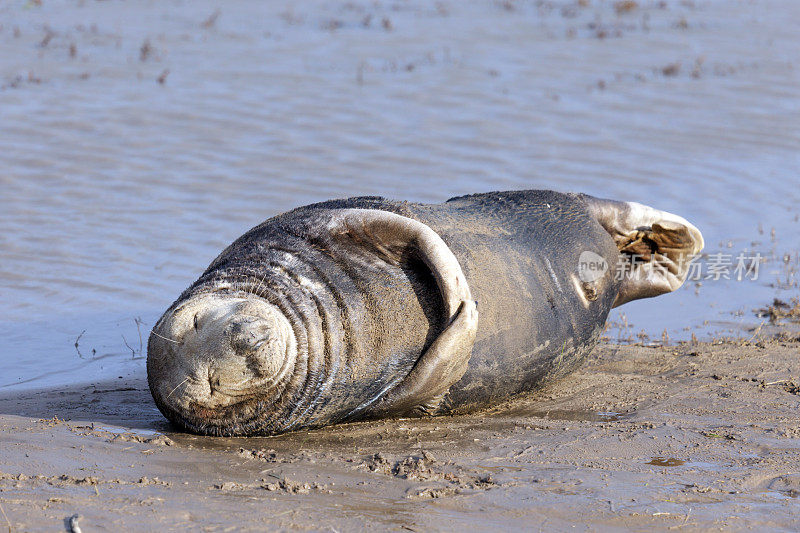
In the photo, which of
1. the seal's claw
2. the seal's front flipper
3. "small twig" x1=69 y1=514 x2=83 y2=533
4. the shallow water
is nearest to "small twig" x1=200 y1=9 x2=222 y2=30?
the shallow water

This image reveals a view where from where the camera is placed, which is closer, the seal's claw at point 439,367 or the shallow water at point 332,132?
the seal's claw at point 439,367

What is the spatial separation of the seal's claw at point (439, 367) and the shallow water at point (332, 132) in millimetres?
2074

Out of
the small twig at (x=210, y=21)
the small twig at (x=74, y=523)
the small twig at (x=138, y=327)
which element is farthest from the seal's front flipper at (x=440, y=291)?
the small twig at (x=210, y=21)

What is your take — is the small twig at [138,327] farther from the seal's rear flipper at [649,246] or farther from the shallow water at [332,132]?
the seal's rear flipper at [649,246]

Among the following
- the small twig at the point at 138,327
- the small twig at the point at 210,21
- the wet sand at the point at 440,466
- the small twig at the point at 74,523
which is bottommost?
the small twig at the point at 138,327

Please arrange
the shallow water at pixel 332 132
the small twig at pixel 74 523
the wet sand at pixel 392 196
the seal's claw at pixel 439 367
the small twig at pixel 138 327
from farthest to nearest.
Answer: the shallow water at pixel 332 132, the small twig at pixel 138 327, the seal's claw at pixel 439 367, the wet sand at pixel 392 196, the small twig at pixel 74 523

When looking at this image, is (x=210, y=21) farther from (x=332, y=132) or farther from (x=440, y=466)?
(x=440, y=466)

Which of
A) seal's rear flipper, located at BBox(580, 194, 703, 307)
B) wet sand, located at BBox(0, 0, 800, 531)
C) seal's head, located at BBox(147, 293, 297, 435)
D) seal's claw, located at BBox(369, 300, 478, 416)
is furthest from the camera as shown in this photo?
seal's rear flipper, located at BBox(580, 194, 703, 307)

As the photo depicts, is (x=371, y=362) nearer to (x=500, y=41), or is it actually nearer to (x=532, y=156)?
(x=532, y=156)

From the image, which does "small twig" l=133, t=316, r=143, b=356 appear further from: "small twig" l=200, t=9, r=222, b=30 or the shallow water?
"small twig" l=200, t=9, r=222, b=30

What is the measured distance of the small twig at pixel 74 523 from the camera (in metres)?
3.30

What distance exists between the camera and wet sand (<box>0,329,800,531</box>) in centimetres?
371

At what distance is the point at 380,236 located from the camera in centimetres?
506

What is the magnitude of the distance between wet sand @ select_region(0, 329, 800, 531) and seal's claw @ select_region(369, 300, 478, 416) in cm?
15
